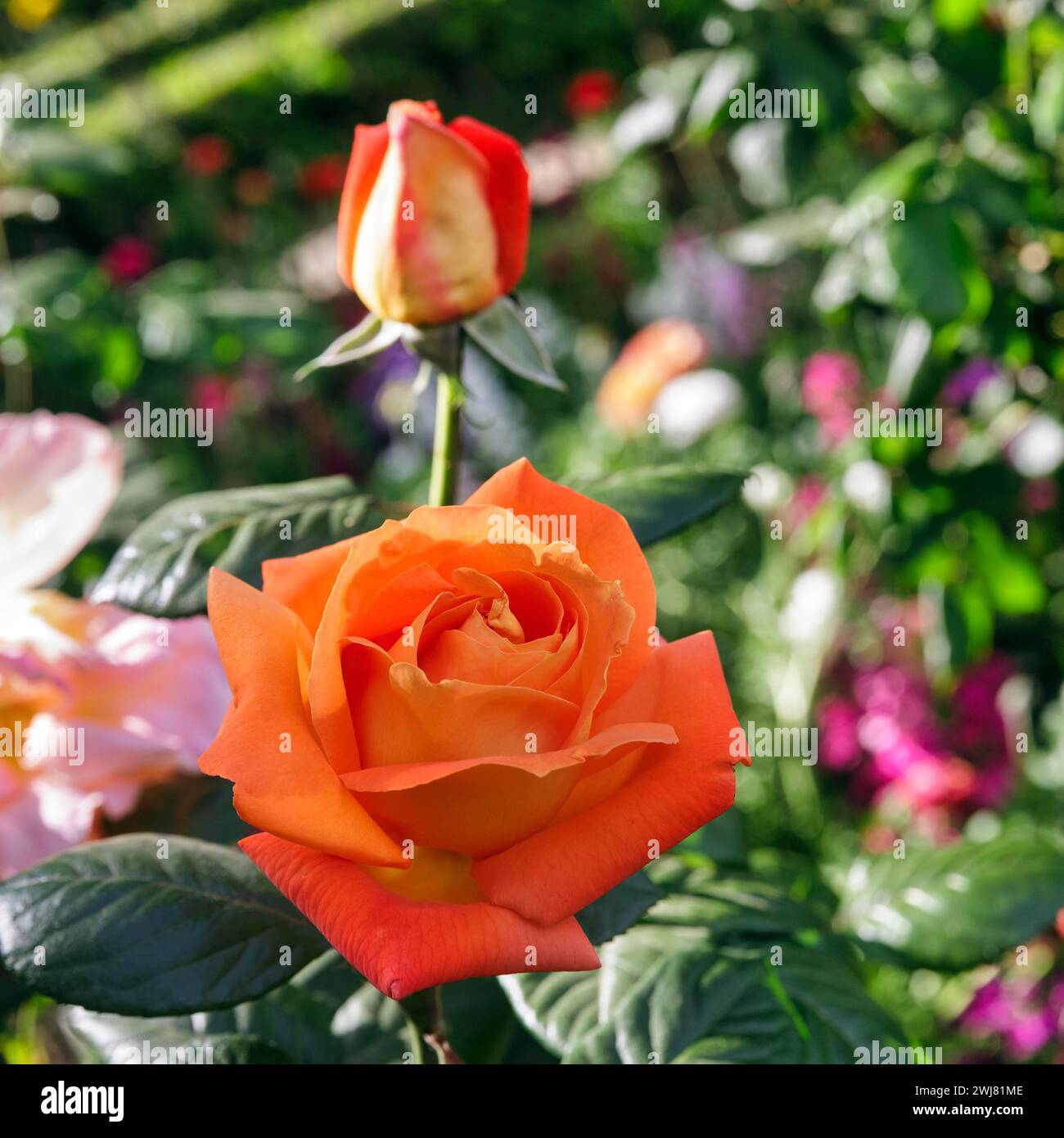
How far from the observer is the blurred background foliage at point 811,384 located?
0.94 meters

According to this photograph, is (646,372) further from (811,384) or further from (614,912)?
(614,912)

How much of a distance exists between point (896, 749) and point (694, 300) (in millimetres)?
1697

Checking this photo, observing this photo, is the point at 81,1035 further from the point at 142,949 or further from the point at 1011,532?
the point at 1011,532

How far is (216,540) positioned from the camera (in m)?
0.55

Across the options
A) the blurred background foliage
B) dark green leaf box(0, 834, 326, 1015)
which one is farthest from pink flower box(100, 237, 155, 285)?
dark green leaf box(0, 834, 326, 1015)

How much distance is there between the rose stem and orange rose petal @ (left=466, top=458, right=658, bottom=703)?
16 cm

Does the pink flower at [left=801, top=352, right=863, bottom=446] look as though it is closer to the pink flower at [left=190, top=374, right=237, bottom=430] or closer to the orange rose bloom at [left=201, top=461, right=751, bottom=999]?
the pink flower at [left=190, top=374, right=237, bottom=430]

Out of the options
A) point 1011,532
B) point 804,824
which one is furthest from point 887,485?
point 804,824

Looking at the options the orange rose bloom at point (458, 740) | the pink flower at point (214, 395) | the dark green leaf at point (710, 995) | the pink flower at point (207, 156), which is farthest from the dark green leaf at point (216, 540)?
the pink flower at point (207, 156)

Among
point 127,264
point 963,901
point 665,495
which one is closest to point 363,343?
point 665,495

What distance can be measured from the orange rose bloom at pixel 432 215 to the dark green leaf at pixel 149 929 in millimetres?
281

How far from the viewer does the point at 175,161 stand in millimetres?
4262

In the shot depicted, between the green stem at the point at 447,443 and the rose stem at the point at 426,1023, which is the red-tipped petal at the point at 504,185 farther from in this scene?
the rose stem at the point at 426,1023

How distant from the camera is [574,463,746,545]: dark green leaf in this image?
1.75ft
